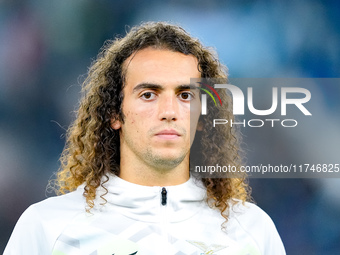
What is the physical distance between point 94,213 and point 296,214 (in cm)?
403

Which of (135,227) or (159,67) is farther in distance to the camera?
(159,67)

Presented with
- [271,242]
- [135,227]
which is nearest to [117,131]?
[135,227]

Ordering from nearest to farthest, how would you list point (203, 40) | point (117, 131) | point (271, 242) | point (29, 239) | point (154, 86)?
point (29, 239) < point (154, 86) < point (271, 242) < point (117, 131) < point (203, 40)

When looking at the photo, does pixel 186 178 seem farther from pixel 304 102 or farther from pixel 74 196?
pixel 304 102

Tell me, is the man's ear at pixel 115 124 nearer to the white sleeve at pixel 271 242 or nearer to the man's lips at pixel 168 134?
the man's lips at pixel 168 134

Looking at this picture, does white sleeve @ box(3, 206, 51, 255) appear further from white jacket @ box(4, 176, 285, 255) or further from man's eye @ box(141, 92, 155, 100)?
man's eye @ box(141, 92, 155, 100)

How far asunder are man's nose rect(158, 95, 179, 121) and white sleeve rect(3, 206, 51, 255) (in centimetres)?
87

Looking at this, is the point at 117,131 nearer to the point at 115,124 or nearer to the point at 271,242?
the point at 115,124

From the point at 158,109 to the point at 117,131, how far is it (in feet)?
1.51

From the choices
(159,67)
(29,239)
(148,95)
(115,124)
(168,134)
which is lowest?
(29,239)

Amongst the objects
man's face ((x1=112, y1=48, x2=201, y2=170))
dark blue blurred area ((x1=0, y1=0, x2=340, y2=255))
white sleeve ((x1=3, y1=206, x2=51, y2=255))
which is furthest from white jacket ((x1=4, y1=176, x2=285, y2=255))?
dark blue blurred area ((x1=0, y1=0, x2=340, y2=255))

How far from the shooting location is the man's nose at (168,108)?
3100 mm

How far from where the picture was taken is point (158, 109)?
10.3 feet

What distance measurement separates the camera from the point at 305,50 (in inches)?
287
